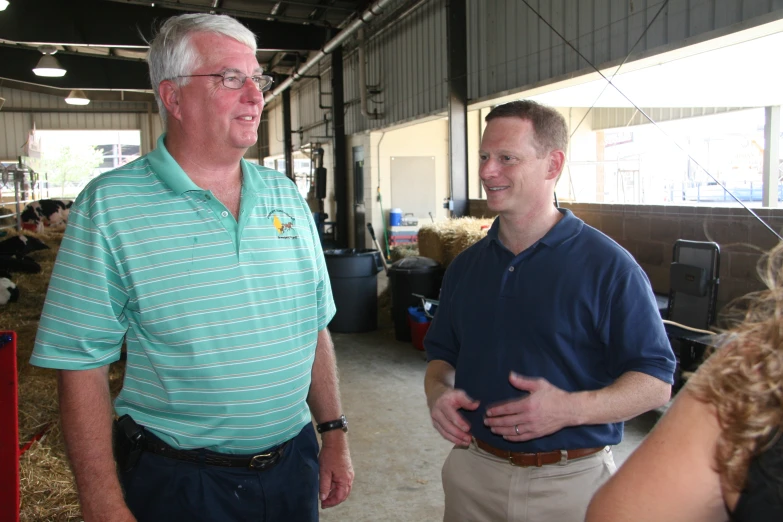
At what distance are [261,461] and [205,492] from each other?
0.50ft

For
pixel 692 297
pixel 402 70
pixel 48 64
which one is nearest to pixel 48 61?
pixel 48 64

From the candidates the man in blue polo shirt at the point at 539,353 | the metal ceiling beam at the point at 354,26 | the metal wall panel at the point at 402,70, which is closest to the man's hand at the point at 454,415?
the man in blue polo shirt at the point at 539,353

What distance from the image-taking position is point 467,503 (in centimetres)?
187

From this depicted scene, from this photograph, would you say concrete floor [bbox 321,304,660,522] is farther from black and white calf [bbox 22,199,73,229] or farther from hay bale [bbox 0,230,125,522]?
black and white calf [bbox 22,199,73,229]

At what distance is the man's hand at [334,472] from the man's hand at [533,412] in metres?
0.48

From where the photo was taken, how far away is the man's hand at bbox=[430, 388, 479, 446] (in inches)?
68.0

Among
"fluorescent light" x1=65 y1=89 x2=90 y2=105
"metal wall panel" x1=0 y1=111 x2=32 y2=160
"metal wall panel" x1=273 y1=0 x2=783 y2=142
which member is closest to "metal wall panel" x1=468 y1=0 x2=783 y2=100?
"metal wall panel" x1=273 y1=0 x2=783 y2=142

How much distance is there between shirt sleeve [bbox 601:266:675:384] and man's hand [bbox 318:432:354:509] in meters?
0.81

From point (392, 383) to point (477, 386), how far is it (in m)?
3.70

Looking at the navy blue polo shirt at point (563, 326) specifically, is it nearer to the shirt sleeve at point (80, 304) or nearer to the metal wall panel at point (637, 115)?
the shirt sleeve at point (80, 304)

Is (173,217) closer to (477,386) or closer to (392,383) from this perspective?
(477,386)

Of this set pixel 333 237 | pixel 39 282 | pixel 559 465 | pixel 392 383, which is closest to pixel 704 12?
pixel 392 383

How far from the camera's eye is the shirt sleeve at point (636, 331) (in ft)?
5.45

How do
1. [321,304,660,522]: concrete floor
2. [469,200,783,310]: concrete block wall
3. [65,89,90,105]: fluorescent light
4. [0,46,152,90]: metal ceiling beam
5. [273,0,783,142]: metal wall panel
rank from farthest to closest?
[65,89,90,105]: fluorescent light → [0,46,152,90]: metal ceiling beam → [273,0,783,142]: metal wall panel → [469,200,783,310]: concrete block wall → [321,304,660,522]: concrete floor
